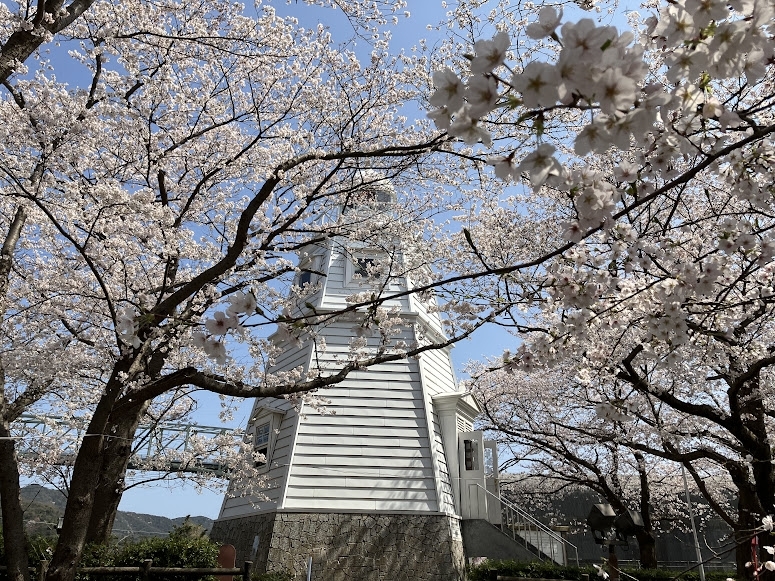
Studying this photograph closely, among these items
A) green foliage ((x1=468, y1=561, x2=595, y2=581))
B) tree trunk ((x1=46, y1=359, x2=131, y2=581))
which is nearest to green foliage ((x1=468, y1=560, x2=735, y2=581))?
green foliage ((x1=468, y1=561, x2=595, y2=581))

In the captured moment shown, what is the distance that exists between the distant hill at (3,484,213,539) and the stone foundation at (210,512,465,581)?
386cm

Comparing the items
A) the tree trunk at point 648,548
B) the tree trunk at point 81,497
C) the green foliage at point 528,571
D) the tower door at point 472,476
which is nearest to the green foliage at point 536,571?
the green foliage at point 528,571

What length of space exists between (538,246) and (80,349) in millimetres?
8413

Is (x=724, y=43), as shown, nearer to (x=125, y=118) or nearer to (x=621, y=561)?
(x=125, y=118)

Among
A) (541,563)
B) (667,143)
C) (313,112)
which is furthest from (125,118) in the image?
(541,563)

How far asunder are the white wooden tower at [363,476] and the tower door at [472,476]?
0.05 m

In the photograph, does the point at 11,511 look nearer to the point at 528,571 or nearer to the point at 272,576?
the point at 272,576

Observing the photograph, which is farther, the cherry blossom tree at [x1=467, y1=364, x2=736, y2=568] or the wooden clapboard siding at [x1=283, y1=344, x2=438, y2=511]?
the cherry blossom tree at [x1=467, y1=364, x2=736, y2=568]

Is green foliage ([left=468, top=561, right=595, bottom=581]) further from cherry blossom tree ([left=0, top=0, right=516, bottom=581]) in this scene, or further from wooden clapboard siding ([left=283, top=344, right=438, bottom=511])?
cherry blossom tree ([left=0, top=0, right=516, bottom=581])

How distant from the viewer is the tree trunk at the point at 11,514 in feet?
16.7

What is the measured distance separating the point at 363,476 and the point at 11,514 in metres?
6.18

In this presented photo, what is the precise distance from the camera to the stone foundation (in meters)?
9.60

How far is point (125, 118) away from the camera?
654cm

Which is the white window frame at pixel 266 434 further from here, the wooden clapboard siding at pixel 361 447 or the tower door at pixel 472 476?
the tower door at pixel 472 476
